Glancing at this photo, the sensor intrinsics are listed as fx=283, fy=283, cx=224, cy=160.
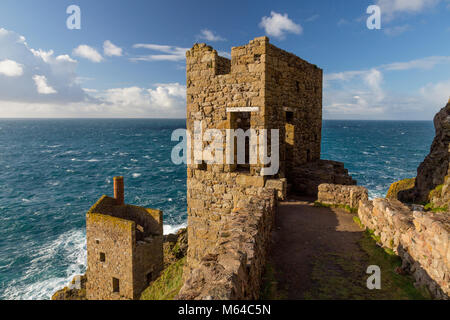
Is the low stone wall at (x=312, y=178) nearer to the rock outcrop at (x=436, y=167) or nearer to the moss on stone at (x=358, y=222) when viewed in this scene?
the moss on stone at (x=358, y=222)

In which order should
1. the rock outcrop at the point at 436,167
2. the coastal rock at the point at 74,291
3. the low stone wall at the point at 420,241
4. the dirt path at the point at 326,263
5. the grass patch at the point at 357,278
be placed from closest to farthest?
the low stone wall at the point at 420,241, the grass patch at the point at 357,278, the dirt path at the point at 326,263, the rock outcrop at the point at 436,167, the coastal rock at the point at 74,291

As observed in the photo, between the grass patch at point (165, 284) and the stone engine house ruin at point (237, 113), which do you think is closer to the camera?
the stone engine house ruin at point (237, 113)

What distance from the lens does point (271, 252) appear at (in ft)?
22.7

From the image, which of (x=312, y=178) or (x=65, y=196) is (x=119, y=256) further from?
(x=65, y=196)

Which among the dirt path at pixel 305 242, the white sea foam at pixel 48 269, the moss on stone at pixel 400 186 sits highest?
the dirt path at pixel 305 242

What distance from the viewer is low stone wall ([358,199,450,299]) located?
4570 millimetres

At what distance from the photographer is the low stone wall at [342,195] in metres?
9.99

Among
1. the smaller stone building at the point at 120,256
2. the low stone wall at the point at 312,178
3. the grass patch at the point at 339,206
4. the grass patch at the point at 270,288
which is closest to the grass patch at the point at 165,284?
the smaller stone building at the point at 120,256

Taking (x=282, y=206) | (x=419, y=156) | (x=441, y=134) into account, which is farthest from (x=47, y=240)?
(x=419, y=156)

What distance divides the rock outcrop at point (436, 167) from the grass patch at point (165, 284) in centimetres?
1366

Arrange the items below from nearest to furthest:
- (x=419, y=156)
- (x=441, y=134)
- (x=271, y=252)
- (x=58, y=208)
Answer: (x=271, y=252)
(x=441, y=134)
(x=58, y=208)
(x=419, y=156)
